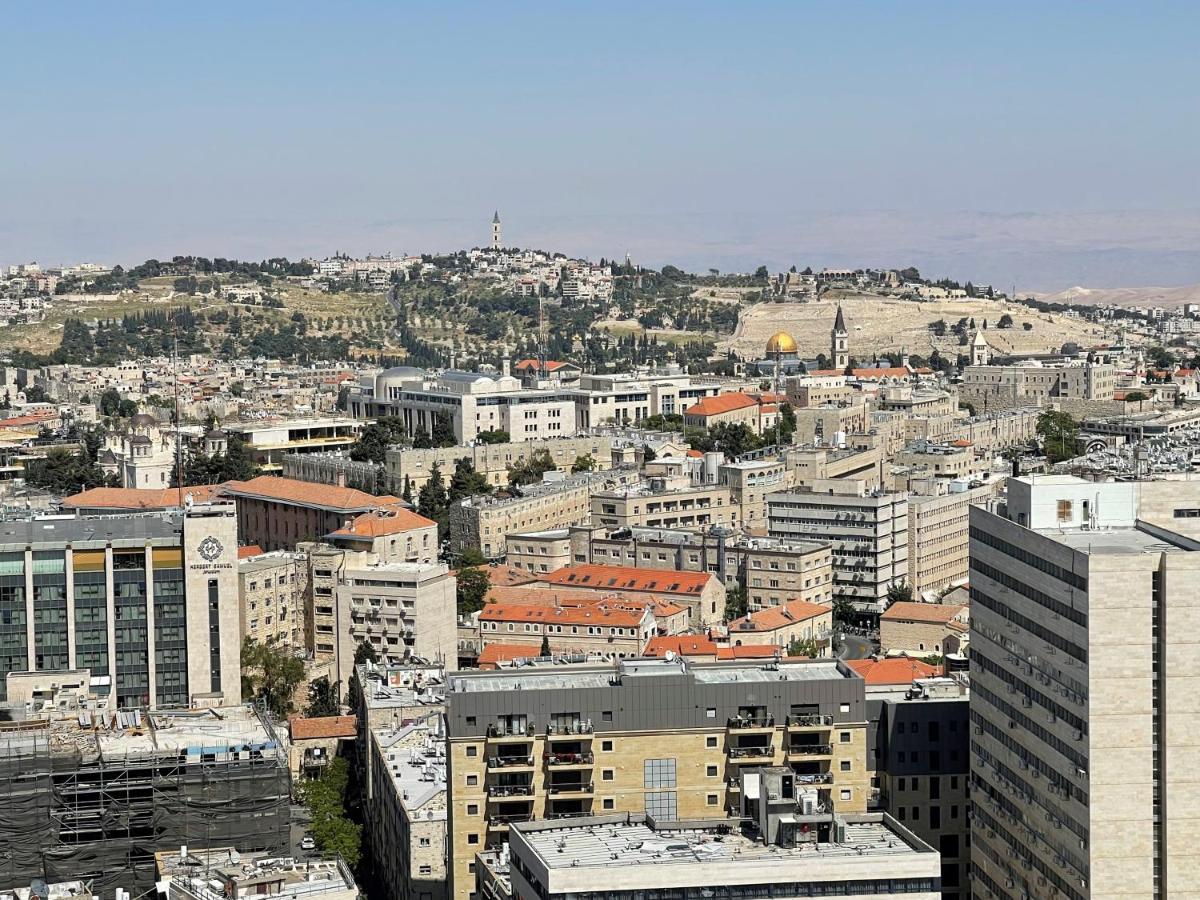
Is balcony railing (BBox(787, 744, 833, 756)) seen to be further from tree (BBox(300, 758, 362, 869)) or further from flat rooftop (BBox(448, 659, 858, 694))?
tree (BBox(300, 758, 362, 869))

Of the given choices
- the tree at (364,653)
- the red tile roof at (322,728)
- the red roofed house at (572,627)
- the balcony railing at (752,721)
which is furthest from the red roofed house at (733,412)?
the balcony railing at (752,721)

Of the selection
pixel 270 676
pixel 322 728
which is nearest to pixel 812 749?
pixel 322 728

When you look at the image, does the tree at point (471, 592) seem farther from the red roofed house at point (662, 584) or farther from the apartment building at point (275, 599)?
the apartment building at point (275, 599)

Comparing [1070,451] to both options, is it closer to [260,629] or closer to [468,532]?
[468,532]

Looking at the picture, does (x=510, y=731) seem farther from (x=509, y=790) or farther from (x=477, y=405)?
(x=477, y=405)

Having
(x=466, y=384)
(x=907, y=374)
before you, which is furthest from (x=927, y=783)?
(x=907, y=374)

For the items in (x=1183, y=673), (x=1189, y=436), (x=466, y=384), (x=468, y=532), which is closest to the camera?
(x=1183, y=673)

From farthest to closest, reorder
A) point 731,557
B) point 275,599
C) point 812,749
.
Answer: point 731,557, point 275,599, point 812,749
